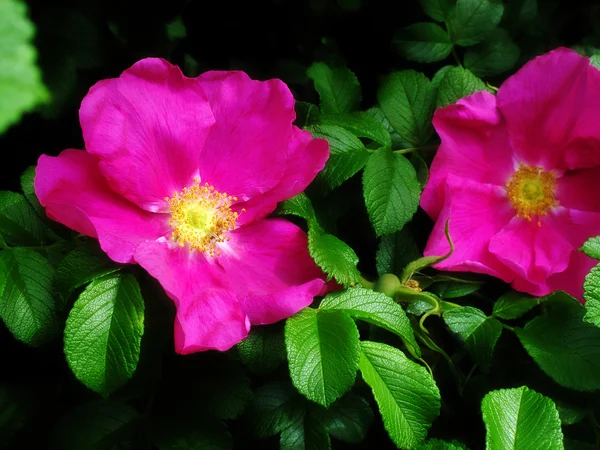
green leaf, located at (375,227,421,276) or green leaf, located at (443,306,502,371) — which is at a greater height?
green leaf, located at (375,227,421,276)

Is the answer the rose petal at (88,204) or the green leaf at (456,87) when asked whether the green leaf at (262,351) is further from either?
the green leaf at (456,87)

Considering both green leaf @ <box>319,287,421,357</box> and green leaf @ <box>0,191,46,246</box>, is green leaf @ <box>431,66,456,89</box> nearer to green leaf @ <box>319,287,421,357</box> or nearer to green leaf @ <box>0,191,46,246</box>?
green leaf @ <box>319,287,421,357</box>

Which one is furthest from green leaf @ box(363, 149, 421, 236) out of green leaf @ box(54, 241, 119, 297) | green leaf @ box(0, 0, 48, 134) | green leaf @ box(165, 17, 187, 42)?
green leaf @ box(0, 0, 48, 134)

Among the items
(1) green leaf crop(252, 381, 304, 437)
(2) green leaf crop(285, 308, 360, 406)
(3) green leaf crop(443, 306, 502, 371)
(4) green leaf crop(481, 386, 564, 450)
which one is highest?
(2) green leaf crop(285, 308, 360, 406)

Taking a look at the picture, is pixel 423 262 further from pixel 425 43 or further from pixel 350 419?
pixel 425 43

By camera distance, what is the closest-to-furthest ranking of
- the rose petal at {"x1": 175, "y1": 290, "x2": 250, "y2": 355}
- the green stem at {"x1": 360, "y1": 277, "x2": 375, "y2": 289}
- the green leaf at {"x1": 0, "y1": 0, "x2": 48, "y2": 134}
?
the green leaf at {"x1": 0, "y1": 0, "x2": 48, "y2": 134}
the rose petal at {"x1": 175, "y1": 290, "x2": 250, "y2": 355}
the green stem at {"x1": 360, "y1": 277, "x2": 375, "y2": 289}

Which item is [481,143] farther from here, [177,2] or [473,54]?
[177,2]
